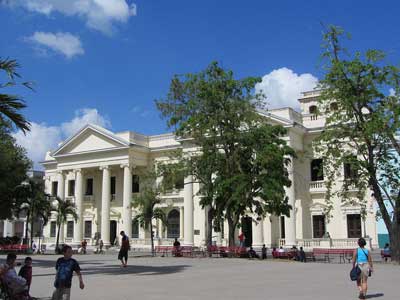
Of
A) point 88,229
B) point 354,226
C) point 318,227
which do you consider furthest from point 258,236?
point 88,229

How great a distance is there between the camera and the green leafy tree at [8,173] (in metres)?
32.5

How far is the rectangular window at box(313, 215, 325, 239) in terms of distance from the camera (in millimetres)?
42572

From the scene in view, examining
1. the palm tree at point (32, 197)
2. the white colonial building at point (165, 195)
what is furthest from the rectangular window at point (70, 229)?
the palm tree at point (32, 197)

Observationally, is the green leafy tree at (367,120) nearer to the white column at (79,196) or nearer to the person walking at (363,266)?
the person walking at (363,266)

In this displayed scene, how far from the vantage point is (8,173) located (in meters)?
33.0

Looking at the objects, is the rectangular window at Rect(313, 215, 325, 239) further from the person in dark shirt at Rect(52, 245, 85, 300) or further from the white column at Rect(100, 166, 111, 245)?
the person in dark shirt at Rect(52, 245, 85, 300)

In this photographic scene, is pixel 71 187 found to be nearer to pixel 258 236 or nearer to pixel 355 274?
pixel 258 236

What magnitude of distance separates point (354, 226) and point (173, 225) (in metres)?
17.6

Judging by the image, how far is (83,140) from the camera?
52812mm

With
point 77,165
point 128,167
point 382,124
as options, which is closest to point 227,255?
point 382,124

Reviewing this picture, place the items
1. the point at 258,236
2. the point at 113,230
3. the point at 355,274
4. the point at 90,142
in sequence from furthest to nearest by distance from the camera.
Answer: the point at 113,230 → the point at 90,142 → the point at 258,236 → the point at 355,274

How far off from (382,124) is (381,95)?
1.91 meters

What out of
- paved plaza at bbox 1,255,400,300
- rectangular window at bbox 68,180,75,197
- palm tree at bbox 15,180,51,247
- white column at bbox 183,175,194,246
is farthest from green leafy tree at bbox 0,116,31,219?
paved plaza at bbox 1,255,400,300

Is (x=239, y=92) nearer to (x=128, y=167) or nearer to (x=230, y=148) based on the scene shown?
(x=230, y=148)
